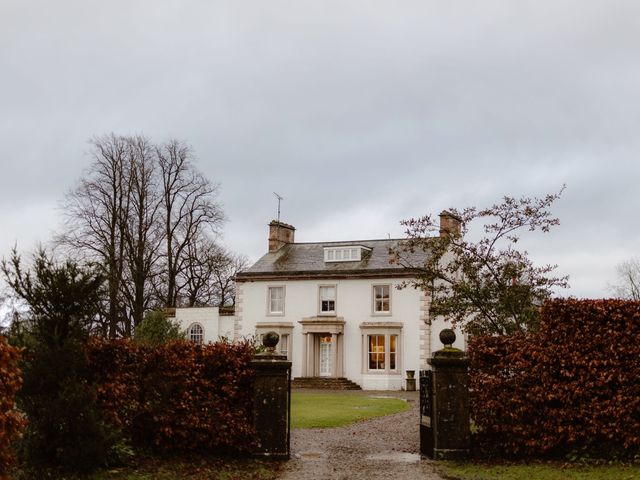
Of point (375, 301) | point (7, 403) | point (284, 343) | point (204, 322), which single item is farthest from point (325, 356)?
point (7, 403)

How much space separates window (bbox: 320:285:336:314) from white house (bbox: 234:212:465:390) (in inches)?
2.2

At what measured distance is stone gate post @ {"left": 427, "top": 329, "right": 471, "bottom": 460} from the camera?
36.7 feet

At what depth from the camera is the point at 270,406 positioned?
11.0 meters

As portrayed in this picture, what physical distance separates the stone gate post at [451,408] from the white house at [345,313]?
23348mm

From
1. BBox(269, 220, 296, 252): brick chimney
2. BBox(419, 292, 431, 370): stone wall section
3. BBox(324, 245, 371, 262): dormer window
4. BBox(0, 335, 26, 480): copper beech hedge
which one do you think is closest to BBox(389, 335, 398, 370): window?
BBox(419, 292, 431, 370): stone wall section

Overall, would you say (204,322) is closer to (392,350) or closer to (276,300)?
(276,300)

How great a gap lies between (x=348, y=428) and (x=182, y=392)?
6801mm

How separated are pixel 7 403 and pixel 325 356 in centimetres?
3035

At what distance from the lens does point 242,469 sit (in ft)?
34.2

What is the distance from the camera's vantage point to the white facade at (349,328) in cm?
3509

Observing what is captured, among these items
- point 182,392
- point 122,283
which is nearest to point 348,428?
point 182,392

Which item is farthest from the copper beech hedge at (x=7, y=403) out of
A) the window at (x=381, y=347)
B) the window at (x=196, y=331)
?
the window at (x=196, y=331)

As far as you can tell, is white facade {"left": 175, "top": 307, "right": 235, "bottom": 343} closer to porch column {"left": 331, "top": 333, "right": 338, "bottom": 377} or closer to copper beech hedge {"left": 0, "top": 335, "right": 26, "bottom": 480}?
porch column {"left": 331, "top": 333, "right": 338, "bottom": 377}

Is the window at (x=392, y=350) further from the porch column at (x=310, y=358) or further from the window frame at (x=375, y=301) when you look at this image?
the porch column at (x=310, y=358)
